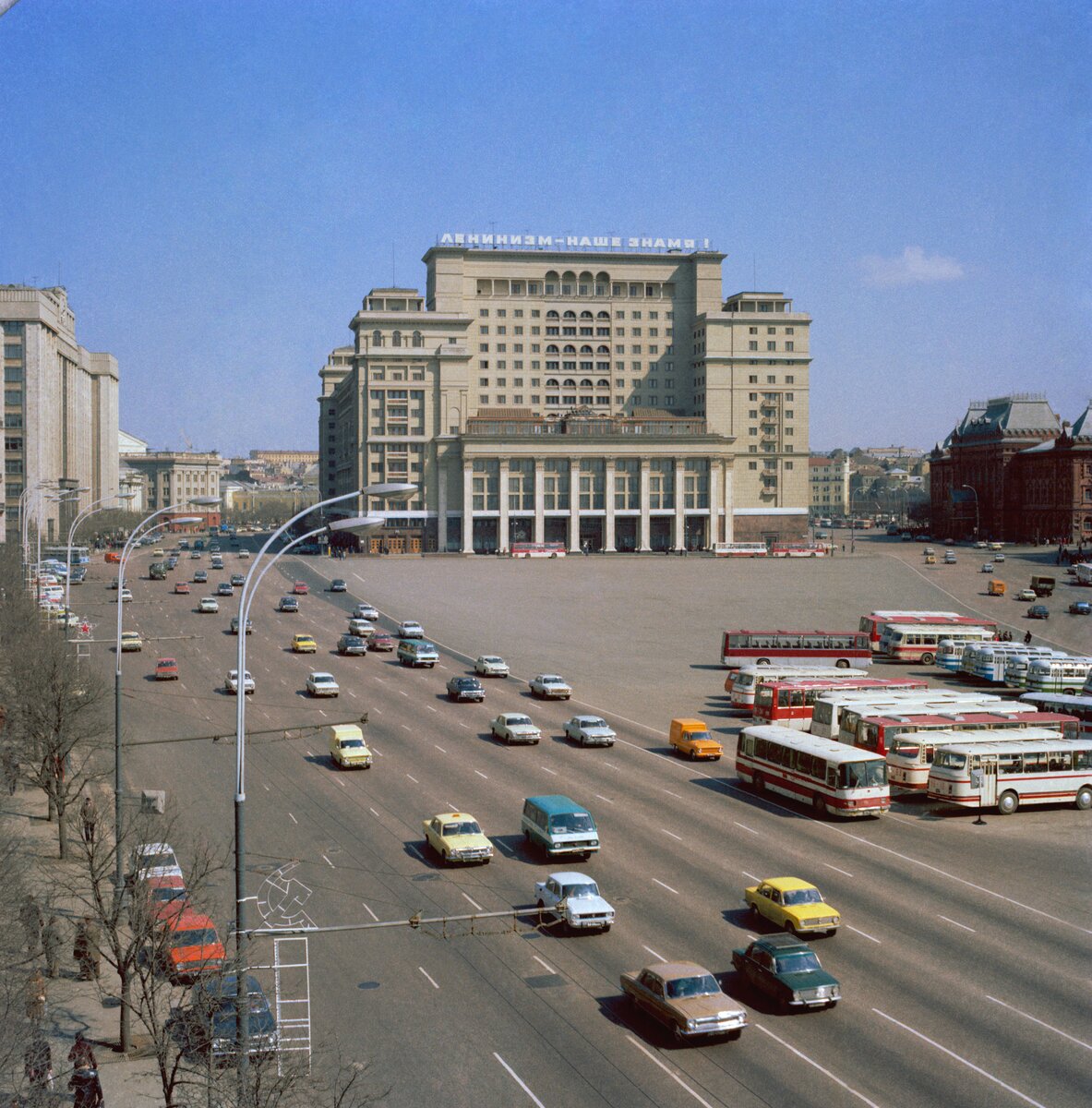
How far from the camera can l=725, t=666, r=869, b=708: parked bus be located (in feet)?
193

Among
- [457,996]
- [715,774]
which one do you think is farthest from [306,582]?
[457,996]

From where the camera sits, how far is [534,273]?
189m

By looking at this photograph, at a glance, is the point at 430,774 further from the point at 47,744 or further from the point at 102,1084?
the point at 102,1084

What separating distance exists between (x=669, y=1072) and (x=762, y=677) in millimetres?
38927

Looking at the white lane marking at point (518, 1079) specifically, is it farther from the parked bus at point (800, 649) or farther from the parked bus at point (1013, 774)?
the parked bus at point (800, 649)

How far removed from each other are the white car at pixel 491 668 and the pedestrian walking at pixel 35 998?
43488mm

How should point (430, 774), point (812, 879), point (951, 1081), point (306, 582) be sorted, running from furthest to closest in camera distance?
point (306, 582), point (430, 774), point (812, 879), point (951, 1081)

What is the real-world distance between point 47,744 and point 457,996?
53.7 ft

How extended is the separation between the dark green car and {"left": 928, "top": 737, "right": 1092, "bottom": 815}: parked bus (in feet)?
58.8

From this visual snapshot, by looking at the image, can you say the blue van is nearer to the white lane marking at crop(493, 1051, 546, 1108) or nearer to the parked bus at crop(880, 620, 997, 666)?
the white lane marking at crop(493, 1051, 546, 1108)

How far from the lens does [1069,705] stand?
53.3 metres

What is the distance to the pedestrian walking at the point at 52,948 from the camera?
23.6 meters

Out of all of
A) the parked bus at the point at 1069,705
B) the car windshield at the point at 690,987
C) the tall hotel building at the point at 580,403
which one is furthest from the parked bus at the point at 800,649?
the tall hotel building at the point at 580,403

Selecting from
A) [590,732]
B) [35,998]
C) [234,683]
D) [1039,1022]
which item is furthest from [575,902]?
[234,683]
